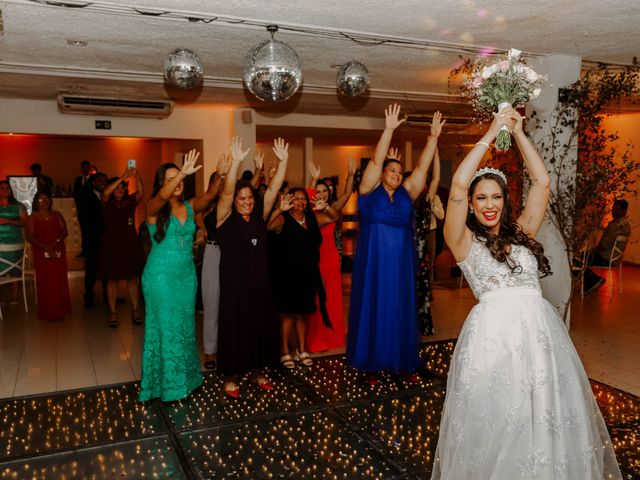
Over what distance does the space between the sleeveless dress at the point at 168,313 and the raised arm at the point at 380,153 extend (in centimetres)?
132

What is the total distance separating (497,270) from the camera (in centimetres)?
262

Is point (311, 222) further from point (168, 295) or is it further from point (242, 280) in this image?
point (168, 295)

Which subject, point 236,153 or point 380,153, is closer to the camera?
point 236,153

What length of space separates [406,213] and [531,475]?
2451 mm

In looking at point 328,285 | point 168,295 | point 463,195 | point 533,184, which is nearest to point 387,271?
point 328,285

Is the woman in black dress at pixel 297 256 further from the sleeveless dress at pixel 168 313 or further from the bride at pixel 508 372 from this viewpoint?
the bride at pixel 508 372

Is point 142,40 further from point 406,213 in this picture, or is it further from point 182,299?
point 406,213

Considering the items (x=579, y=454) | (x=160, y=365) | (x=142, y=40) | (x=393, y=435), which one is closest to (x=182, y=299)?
(x=160, y=365)

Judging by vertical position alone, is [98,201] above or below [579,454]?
above

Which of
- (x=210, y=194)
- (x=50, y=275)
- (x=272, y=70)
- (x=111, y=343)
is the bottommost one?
(x=111, y=343)

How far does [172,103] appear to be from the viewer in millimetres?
9086

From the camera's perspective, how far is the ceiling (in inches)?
167

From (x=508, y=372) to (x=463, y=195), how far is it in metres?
0.76

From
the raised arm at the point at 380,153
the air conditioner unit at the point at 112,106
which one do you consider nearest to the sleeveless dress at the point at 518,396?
the raised arm at the point at 380,153
